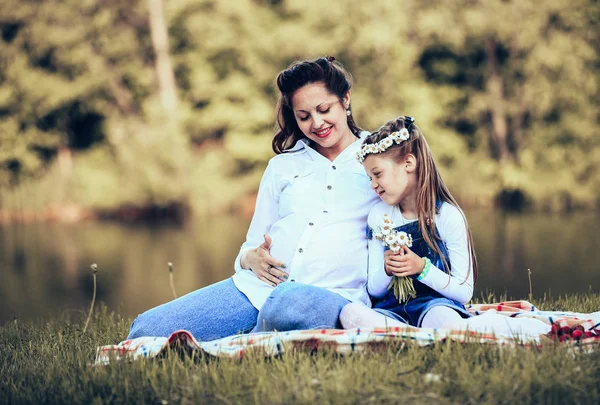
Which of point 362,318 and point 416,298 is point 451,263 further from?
point 362,318

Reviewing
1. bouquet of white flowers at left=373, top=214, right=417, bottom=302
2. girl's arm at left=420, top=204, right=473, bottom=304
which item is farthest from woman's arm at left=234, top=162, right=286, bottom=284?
girl's arm at left=420, top=204, right=473, bottom=304

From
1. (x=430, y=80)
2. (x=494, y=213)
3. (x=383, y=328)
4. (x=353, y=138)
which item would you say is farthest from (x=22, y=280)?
(x=430, y=80)

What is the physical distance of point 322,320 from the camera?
282 centimetres

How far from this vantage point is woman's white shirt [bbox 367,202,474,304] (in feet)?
9.65

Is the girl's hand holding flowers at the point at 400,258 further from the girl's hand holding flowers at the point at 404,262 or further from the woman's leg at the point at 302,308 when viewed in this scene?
the woman's leg at the point at 302,308

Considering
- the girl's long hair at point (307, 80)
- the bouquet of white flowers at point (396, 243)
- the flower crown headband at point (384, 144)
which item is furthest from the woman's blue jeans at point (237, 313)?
the girl's long hair at point (307, 80)

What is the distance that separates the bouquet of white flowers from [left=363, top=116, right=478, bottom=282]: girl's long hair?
11 centimetres

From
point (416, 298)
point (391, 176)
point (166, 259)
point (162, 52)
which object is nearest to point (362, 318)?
point (416, 298)

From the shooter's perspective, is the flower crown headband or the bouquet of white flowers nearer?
the bouquet of white flowers

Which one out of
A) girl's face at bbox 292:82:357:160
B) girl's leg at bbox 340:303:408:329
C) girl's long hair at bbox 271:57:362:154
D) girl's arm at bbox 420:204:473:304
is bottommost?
girl's leg at bbox 340:303:408:329

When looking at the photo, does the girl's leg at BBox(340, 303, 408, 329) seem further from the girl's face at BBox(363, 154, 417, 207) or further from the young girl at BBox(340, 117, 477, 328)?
the girl's face at BBox(363, 154, 417, 207)

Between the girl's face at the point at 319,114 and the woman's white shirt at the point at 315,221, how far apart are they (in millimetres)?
98

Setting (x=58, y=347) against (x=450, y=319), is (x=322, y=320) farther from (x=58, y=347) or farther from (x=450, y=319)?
(x=58, y=347)

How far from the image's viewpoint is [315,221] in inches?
124
